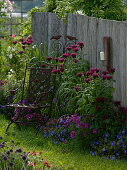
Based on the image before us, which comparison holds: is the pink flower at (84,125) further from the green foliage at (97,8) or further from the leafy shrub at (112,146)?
the green foliage at (97,8)

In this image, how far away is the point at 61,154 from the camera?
22.6 feet

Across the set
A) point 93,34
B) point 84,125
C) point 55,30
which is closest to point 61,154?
point 84,125

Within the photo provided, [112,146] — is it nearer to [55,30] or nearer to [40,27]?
[55,30]

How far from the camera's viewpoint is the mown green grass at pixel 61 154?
6.18 metres

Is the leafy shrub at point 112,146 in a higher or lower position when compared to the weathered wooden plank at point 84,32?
lower

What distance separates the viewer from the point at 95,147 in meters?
6.98

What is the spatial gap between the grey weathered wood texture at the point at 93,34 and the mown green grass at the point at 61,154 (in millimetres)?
1157

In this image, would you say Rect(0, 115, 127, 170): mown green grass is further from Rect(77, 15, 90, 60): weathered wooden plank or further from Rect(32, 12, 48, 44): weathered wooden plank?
Rect(32, 12, 48, 44): weathered wooden plank

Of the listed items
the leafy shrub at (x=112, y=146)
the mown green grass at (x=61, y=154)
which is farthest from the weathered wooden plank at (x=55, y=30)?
the leafy shrub at (x=112, y=146)

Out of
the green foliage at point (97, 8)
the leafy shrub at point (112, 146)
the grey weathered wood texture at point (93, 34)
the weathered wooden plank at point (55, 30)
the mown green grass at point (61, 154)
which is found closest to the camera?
the mown green grass at point (61, 154)

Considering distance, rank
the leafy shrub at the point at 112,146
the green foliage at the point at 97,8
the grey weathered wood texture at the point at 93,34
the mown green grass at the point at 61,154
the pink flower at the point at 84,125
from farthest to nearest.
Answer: the green foliage at the point at 97,8 → the grey weathered wood texture at the point at 93,34 → the pink flower at the point at 84,125 → the leafy shrub at the point at 112,146 → the mown green grass at the point at 61,154

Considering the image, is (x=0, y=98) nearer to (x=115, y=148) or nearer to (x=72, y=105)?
(x=72, y=105)

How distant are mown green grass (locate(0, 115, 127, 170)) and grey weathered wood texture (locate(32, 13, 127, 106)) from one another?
1157 mm

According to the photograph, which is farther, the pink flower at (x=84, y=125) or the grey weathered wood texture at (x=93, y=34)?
the grey weathered wood texture at (x=93, y=34)
